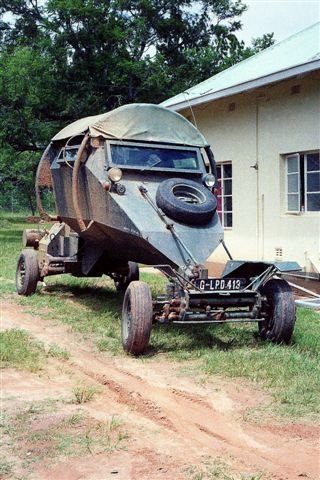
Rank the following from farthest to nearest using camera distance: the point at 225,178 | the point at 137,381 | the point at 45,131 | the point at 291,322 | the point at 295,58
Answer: the point at 45,131
the point at 225,178
the point at 295,58
the point at 291,322
the point at 137,381

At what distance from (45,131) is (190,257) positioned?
1654cm

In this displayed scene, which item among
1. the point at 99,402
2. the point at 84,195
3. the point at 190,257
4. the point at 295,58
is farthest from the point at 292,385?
the point at 295,58

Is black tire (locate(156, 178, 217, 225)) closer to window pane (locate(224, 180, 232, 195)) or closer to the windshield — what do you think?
the windshield

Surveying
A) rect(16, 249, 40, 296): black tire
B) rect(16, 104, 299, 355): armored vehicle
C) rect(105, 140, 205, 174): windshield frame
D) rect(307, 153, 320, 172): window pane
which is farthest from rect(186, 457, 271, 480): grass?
rect(307, 153, 320, 172): window pane

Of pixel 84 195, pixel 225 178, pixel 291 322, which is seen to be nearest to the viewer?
pixel 291 322

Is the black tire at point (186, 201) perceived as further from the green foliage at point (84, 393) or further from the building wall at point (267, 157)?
the building wall at point (267, 157)

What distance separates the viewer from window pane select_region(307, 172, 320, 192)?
10812 millimetres

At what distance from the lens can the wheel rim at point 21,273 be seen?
436 inches

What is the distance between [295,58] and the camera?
36.7ft

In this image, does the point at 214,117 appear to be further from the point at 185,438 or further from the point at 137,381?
the point at 185,438

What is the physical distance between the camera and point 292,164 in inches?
450

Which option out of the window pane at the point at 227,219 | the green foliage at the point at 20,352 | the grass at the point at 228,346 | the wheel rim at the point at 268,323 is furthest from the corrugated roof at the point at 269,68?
the green foliage at the point at 20,352

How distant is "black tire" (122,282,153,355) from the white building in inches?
176

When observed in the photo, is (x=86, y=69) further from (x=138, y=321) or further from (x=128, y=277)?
(x=138, y=321)
